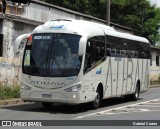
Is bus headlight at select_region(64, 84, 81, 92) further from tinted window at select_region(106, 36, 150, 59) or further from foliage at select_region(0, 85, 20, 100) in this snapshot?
foliage at select_region(0, 85, 20, 100)

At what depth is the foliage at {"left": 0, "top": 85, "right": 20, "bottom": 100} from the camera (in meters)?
19.6

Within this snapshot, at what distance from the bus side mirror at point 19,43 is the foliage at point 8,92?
3368mm

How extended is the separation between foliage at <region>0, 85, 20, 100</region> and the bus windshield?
3.81 m

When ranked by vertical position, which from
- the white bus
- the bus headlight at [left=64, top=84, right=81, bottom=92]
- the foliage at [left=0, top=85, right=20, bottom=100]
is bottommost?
the foliage at [left=0, top=85, right=20, bottom=100]

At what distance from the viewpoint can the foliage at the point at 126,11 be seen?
4959 centimetres

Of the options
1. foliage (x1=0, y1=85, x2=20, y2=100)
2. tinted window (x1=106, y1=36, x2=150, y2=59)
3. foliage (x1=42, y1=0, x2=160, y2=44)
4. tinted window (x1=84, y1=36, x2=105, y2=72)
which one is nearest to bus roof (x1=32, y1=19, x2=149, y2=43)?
tinted window (x1=84, y1=36, x2=105, y2=72)

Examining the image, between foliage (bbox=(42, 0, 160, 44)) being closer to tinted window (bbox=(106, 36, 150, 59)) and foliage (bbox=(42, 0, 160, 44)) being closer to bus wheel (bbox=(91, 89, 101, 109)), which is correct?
tinted window (bbox=(106, 36, 150, 59))

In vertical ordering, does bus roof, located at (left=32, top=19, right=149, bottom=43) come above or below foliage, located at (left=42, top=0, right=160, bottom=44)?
below

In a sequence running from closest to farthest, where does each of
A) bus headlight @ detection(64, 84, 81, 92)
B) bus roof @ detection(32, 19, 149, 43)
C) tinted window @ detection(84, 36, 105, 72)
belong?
bus headlight @ detection(64, 84, 81, 92)
bus roof @ detection(32, 19, 149, 43)
tinted window @ detection(84, 36, 105, 72)

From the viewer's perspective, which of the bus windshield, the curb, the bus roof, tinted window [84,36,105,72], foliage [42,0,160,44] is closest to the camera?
the bus windshield

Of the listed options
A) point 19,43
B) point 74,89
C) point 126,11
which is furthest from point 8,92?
point 126,11

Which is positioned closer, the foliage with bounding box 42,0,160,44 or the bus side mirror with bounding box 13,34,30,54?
the bus side mirror with bounding box 13,34,30,54

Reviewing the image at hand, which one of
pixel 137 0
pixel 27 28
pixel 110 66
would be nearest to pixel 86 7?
pixel 137 0

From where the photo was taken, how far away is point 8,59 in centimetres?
2183
